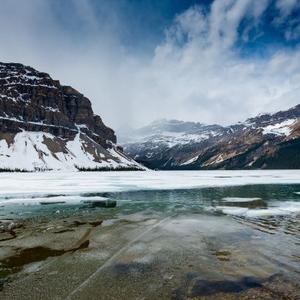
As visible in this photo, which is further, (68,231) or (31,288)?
(68,231)

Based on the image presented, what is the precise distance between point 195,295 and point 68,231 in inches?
488

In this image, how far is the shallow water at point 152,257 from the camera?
37.0 ft

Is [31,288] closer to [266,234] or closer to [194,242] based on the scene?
[194,242]

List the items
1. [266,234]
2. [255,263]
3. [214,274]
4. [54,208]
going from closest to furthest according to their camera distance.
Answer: [214,274] → [255,263] → [266,234] → [54,208]

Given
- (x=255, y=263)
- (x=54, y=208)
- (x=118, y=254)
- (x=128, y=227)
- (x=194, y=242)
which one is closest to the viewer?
(x=255, y=263)

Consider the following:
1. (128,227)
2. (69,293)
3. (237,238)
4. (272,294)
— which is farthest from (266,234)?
(69,293)

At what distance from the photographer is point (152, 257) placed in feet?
50.3

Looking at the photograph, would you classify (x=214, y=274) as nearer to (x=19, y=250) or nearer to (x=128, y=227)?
(x=19, y=250)

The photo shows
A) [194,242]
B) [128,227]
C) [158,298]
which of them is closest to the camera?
[158,298]

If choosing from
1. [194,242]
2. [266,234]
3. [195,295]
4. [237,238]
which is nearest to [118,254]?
[194,242]

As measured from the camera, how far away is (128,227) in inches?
901

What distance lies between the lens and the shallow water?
37.0 feet

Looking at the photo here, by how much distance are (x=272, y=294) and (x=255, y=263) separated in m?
3.53

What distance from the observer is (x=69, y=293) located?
36.0ft
